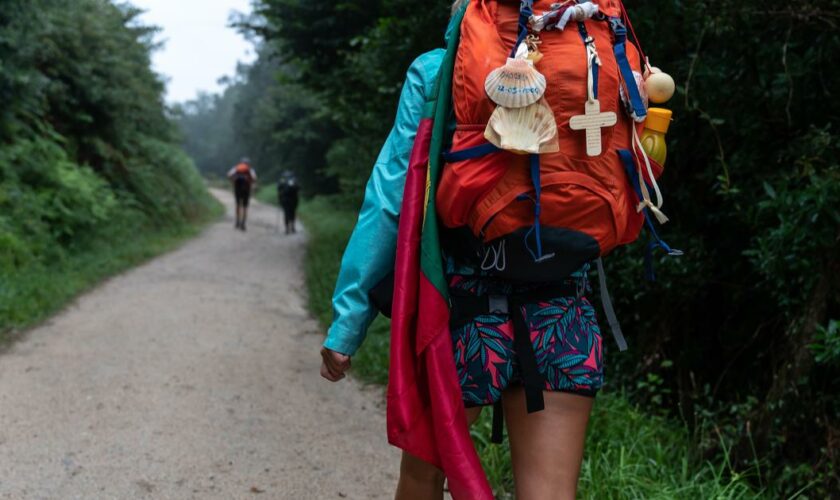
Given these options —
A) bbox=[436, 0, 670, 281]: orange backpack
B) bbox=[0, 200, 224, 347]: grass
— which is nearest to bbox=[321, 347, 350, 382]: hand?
bbox=[436, 0, 670, 281]: orange backpack

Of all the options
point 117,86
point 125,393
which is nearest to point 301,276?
point 117,86

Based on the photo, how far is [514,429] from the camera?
204cm

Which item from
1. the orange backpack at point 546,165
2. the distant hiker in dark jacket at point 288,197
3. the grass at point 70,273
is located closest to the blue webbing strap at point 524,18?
the orange backpack at point 546,165

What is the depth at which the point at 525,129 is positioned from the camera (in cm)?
181

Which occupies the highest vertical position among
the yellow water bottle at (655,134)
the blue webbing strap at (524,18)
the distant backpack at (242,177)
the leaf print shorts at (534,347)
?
the blue webbing strap at (524,18)

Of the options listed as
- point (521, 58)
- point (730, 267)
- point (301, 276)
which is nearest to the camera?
point (521, 58)

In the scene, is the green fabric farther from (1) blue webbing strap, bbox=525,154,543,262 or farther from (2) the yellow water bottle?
(2) the yellow water bottle

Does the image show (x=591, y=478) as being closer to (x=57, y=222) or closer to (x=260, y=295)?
(x=260, y=295)

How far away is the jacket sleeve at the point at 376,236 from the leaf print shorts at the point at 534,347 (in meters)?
A: 0.23

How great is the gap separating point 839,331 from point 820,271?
16.8 inches

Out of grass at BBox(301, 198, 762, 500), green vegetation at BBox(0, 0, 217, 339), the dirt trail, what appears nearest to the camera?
grass at BBox(301, 198, 762, 500)

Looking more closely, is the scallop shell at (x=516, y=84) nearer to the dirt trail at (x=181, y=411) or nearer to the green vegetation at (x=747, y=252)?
the green vegetation at (x=747, y=252)

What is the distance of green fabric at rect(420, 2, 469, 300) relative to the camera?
2.04 m

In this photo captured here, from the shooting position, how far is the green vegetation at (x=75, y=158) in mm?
9742
